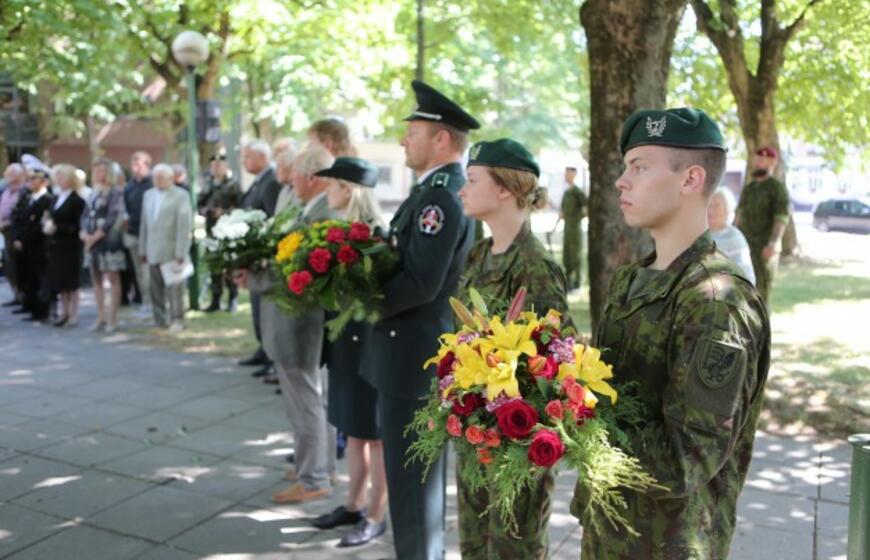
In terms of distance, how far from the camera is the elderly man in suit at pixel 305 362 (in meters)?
5.16

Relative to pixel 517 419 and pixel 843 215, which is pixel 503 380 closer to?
pixel 517 419

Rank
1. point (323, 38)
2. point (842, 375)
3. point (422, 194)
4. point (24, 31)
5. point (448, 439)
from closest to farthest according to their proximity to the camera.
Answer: point (448, 439) < point (422, 194) < point (842, 375) < point (24, 31) < point (323, 38)

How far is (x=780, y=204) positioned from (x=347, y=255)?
643cm

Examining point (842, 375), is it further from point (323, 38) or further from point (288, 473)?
point (323, 38)

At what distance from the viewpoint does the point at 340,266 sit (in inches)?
162

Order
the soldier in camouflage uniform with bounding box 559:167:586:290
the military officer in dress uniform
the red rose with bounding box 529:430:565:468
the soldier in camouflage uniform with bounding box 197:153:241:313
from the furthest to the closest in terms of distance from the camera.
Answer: the soldier in camouflage uniform with bounding box 559:167:586:290 → the soldier in camouflage uniform with bounding box 197:153:241:313 → the military officer in dress uniform → the red rose with bounding box 529:430:565:468

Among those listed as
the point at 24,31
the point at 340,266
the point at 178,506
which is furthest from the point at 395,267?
the point at 24,31

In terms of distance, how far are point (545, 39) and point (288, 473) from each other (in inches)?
517

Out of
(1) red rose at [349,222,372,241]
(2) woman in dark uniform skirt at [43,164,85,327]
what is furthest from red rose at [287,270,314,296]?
(2) woman in dark uniform skirt at [43,164,85,327]

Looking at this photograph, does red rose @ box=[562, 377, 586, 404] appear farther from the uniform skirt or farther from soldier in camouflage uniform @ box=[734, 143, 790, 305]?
soldier in camouflage uniform @ box=[734, 143, 790, 305]

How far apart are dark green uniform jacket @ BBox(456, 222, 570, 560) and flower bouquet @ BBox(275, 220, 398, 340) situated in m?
0.67

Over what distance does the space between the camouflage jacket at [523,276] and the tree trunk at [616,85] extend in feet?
9.36

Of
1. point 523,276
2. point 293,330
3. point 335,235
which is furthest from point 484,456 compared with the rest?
point 293,330

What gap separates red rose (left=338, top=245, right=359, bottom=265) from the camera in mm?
4125
